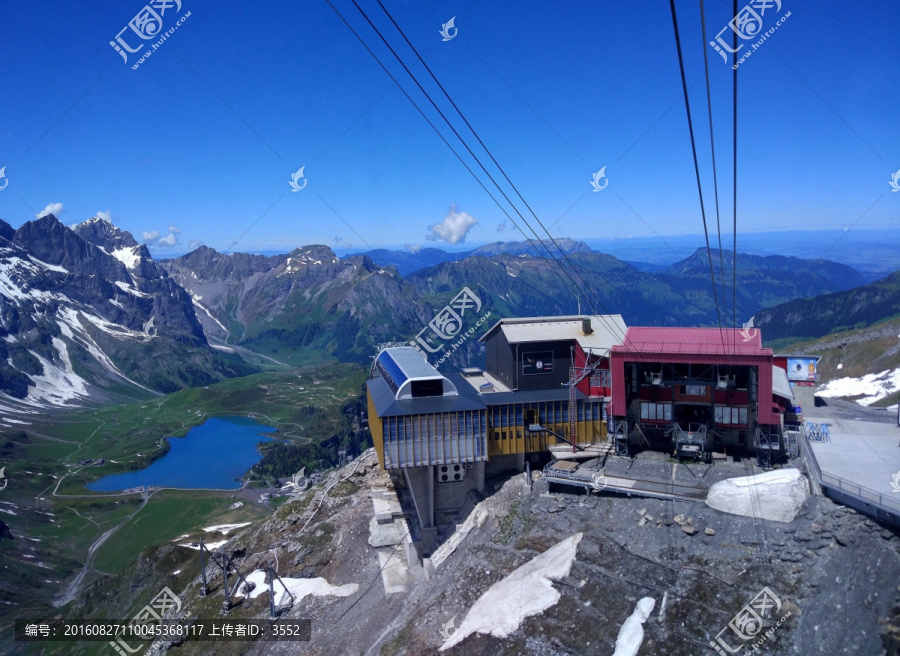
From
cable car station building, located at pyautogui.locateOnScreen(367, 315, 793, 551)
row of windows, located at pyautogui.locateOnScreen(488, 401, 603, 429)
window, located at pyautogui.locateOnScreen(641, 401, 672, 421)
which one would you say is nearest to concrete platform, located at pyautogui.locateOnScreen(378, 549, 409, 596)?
cable car station building, located at pyautogui.locateOnScreen(367, 315, 793, 551)

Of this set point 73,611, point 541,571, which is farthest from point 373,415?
point 73,611

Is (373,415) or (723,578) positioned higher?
(373,415)

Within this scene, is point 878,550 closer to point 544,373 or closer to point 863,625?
point 863,625

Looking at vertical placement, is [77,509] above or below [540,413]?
below

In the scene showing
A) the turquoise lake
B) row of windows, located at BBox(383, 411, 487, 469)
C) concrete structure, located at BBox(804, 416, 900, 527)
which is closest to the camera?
concrete structure, located at BBox(804, 416, 900, 527)

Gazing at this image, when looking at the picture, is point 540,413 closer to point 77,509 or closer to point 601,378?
point 601,378

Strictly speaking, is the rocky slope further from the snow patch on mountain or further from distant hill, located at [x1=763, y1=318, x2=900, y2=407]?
distant hill, located at [x1=763, y1=318, x2=900, y2=407]

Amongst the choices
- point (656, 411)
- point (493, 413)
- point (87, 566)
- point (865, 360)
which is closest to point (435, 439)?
point (493, 413)
